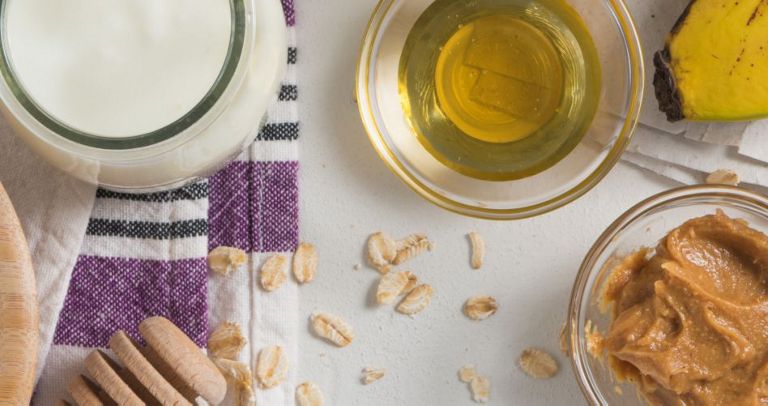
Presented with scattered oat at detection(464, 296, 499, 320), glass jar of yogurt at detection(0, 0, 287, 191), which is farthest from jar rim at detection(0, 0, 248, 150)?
scattered oat at detection(464, 296, 499, 320)

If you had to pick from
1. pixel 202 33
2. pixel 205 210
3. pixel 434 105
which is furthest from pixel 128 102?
pixel 434 105

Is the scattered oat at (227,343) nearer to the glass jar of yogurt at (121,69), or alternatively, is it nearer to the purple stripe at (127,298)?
the purple stripe at (127,298)

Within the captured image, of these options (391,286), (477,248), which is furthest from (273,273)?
(477,248)

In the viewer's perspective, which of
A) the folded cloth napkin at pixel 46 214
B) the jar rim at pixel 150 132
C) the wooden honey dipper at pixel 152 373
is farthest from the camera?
the folded cloth napkin at pixel 46 214

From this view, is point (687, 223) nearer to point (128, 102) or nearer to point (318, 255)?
point (318, 255)

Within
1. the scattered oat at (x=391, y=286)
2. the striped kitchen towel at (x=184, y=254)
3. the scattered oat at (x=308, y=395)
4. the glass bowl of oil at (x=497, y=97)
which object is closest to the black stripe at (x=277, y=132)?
the striped kitchen towel at (x=184, y=254)

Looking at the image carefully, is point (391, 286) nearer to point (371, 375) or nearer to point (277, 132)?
point (371, 375)
